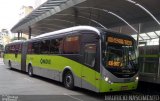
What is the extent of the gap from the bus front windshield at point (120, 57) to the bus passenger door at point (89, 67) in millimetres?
598

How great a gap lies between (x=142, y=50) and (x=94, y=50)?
590 centimetres

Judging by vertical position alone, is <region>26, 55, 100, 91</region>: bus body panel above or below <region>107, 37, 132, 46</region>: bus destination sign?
below

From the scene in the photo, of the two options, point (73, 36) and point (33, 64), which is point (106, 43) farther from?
point (33, 64)

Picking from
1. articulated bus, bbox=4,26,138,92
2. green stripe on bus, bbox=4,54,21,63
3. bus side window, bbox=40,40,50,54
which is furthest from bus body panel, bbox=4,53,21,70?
articulated bus, bbox=4,26,138,92

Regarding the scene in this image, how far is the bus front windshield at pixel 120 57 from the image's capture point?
11.6 m

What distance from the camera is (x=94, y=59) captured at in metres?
11.9

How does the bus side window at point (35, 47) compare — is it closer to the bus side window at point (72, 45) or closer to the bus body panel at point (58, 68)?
the bus body panel at point (58, 68)

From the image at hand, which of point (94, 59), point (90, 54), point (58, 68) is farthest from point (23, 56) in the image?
point (94, 59)

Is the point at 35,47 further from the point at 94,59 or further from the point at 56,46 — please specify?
the point at 94,59

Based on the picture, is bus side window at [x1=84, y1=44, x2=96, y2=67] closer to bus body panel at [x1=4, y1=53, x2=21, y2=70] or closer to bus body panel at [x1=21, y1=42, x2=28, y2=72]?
bus body panel at [x1=21, y1=42, x2=28, y2=72]

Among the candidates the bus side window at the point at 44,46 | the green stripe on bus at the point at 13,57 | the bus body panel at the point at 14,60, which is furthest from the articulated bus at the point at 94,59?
the bus body panel at the point at 14,60

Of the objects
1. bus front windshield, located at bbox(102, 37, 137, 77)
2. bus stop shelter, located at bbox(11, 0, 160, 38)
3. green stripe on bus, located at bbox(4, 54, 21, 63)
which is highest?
bus stop shelter, located at bbox(11, 0, 160, 38)

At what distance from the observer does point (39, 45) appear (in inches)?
758

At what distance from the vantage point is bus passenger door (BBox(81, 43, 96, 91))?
1190cm
